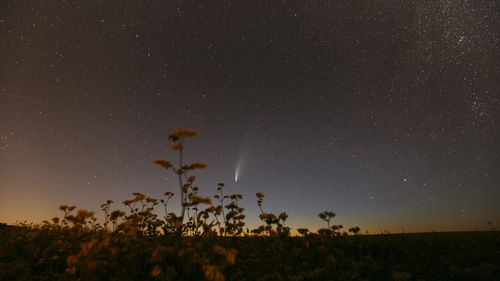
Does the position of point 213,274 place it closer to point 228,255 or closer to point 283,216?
point 228,255

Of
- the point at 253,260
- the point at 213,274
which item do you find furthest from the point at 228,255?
the point at 253,260

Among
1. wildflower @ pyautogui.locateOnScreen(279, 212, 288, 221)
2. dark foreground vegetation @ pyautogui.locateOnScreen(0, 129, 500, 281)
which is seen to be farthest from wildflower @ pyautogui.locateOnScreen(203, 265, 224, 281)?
wildflower @ pyautogui.locateOnScreen(279, 212, 288, 221)

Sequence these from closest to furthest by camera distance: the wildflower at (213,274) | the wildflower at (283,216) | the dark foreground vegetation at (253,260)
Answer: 1. the wildflower at (213,274)
2. the dark foreground vegetation at (253,260)
3. the wildflower at (283,216)

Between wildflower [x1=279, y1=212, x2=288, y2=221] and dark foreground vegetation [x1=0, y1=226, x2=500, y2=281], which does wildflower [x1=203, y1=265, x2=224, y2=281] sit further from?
wildflower [x1=279, y1=212, x2=288, y2=221]

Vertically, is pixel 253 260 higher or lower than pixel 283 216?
lower

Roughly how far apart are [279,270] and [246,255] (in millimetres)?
1286

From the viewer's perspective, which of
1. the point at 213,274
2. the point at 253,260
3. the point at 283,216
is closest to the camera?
the point at 213,274

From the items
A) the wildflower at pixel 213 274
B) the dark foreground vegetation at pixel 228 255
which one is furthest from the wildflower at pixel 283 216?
the wildflower at pixel 213 274

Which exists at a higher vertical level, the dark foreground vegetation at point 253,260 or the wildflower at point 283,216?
the wildflower at point 283,216

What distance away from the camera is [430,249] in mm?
7281

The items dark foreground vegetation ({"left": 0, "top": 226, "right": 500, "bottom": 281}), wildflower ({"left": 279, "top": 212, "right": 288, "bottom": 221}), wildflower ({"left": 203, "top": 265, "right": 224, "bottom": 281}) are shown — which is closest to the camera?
wildflower ({"left": 203, "top": 265, "right": 224, "bottom": 281})

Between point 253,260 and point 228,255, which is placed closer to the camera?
point 228,255

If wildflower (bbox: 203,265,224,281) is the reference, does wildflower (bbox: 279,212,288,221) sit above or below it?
above

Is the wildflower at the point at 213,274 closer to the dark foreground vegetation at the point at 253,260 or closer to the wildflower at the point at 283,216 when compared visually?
the dark foreground vegetation at the point at 253,260
